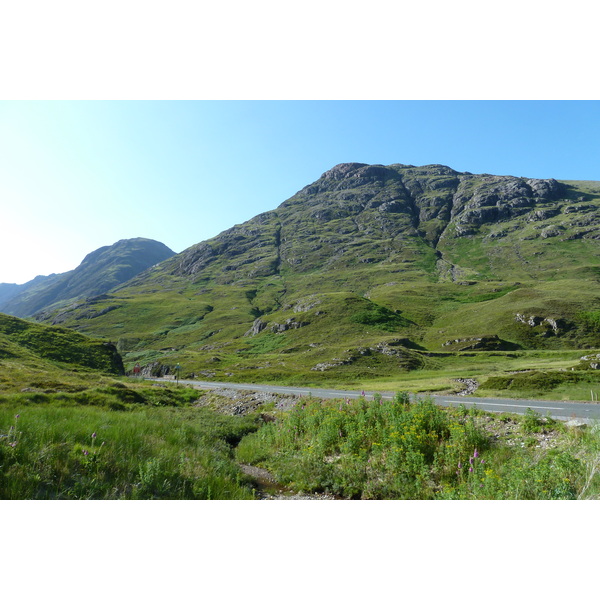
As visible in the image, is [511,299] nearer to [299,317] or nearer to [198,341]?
[299,317]

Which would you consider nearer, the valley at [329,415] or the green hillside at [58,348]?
the valley at [329,415]

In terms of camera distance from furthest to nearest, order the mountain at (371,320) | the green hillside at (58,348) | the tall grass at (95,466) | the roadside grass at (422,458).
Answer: the mountain at (371,320) < the green hillside at (58,348) < the roadside grass at (422,458) < the tall grass at (95,466)

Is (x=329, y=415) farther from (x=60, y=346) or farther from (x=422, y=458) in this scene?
(x=60, y=346)

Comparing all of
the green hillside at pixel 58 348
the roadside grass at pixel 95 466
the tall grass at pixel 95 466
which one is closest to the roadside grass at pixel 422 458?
the roadside grass at pixel 95 466

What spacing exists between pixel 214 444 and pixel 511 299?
115 meters

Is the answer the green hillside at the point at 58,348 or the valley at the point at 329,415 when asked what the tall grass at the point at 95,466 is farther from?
the green hillside at the point at 58,348

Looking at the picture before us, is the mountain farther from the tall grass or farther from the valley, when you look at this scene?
the tall grass

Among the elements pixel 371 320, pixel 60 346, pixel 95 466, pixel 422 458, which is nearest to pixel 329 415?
pixel 422 458

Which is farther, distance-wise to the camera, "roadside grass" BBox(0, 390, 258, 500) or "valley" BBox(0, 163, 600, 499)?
"valley" BBox(0, 163, 600, 499)

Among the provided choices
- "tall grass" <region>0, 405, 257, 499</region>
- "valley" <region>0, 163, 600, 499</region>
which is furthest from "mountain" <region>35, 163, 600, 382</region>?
"tall grass" <region>0, 405, 257, 499</region>

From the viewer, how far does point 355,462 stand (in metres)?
9.80

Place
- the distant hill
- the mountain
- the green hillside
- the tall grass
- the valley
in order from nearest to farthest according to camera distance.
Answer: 1. the tall grass
2. the valley
3. the green hillside
4. the distant hill
5. the mountain

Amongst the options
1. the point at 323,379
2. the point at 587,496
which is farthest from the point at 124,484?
the point at 323,379

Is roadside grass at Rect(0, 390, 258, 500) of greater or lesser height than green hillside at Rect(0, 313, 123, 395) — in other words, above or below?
above
